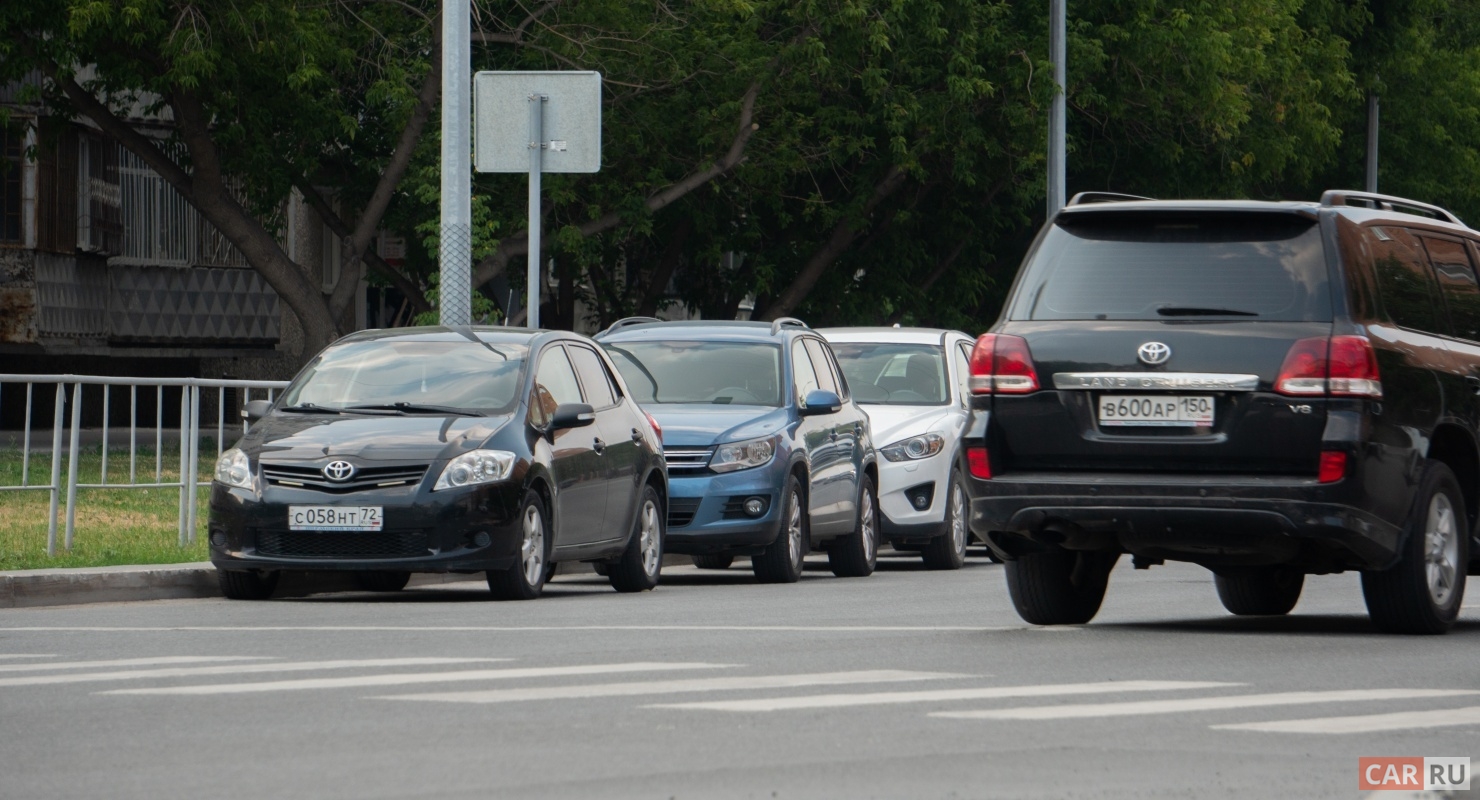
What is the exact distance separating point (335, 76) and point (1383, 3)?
2042cm

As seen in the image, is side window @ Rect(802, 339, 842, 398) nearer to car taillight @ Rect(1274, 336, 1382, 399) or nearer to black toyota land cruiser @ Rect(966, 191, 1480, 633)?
black toyota land cruiser @ Rect(966, 191, 1480, 633)

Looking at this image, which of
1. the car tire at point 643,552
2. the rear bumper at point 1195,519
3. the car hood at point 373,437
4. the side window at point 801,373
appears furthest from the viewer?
the side window at point 801,373

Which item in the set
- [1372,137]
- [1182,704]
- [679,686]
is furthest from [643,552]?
[1372,137]

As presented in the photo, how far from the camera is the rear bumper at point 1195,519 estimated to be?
11109 millimetres

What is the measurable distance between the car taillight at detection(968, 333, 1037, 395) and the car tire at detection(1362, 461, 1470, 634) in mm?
1758

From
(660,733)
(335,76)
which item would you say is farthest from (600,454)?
(335,76)

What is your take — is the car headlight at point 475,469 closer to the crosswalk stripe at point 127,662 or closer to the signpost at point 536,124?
the crosswalk stripe at point 127,662

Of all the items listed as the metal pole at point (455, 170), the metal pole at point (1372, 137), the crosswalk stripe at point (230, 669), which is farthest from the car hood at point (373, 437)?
the metal pole at point (1372, 137)

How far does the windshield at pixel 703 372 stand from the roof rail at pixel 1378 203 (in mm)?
5690

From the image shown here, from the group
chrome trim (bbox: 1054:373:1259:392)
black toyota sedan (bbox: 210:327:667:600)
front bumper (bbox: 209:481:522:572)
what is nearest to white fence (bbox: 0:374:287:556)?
black toyota sedan (bbox: 210:327:667:600)

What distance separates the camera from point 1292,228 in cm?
1159

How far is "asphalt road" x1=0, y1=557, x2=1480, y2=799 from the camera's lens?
23.3ft

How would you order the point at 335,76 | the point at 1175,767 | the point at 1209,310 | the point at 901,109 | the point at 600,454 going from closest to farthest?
the point at 1175,767 < the point at 1209,310 < the point at 600,454 < the point at 335,76 < the point at 901,109

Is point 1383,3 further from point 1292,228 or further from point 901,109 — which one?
point 1292,228
